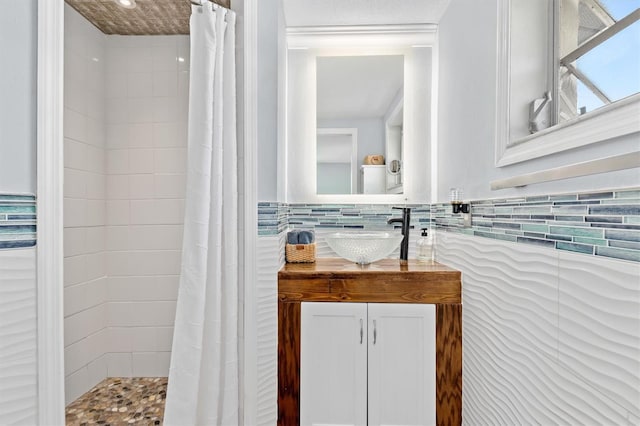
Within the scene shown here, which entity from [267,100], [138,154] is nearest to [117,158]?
[138,154]

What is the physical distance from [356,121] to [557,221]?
4.90ft

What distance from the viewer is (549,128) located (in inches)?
43.2

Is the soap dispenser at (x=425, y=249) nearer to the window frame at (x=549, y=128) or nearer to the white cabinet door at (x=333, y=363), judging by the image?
the white cabinet door at (x=333, y=363)

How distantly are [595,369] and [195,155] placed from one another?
152cm

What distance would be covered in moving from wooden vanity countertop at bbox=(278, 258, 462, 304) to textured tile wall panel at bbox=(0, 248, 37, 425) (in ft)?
3.35

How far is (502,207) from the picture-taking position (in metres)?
1.40

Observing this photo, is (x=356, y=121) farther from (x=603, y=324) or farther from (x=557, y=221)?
(x=603, y=324)

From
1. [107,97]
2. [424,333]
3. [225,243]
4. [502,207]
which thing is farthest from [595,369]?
[107,97]

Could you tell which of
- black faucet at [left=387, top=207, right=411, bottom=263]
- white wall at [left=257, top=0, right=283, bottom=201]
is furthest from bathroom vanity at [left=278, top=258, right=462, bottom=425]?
white wall at [left=257, top=0, right=283, bottom=201]

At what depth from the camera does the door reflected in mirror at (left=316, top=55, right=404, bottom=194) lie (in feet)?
7.63

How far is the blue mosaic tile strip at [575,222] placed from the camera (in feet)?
2.64

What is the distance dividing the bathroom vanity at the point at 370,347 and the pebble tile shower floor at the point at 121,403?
2.62 ft

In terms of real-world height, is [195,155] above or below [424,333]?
above

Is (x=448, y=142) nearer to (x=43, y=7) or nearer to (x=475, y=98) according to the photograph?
(x=475, y=98)
